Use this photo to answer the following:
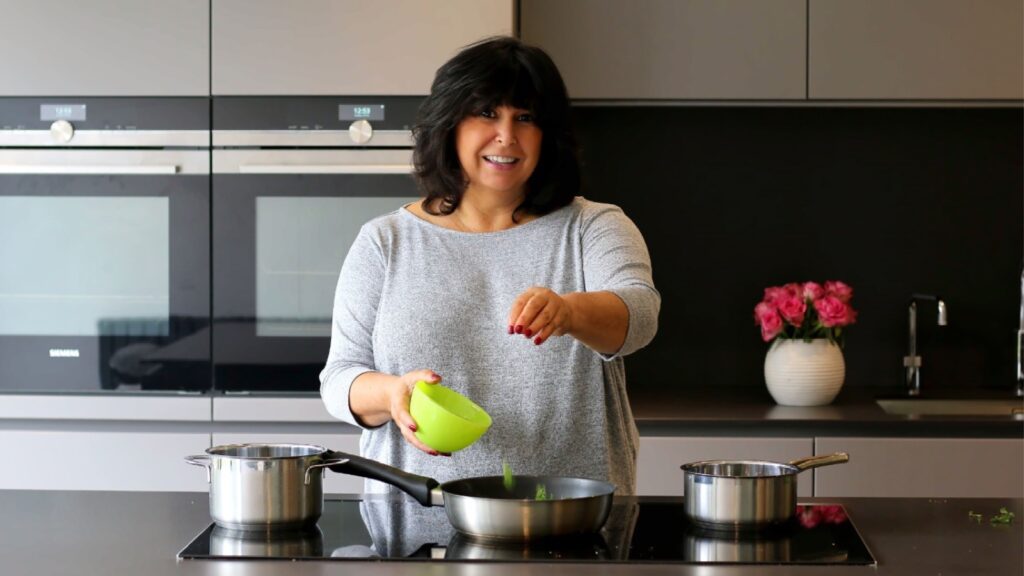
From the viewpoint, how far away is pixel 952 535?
A: 57.4 inches

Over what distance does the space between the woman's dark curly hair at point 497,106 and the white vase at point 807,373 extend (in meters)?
1.15

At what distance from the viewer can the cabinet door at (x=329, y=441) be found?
2648 mm

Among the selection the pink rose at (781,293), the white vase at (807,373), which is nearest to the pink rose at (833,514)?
the white vase at (807,373)

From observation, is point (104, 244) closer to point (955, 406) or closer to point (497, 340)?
point (497, 340)

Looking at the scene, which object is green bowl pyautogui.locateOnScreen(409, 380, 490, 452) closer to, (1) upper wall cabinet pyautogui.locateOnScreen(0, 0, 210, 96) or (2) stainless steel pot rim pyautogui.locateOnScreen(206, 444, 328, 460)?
(2) stainless steel pot rim pyautogui.locateOnScreen(206, 444, 328, 460)

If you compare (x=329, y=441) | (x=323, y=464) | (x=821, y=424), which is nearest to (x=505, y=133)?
(x=323, y=464)

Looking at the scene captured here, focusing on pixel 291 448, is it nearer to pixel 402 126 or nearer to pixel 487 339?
pixel 487 339


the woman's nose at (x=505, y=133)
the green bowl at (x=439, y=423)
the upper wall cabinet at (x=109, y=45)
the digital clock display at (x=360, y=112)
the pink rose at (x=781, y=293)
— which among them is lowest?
the green bowl at (x=439, y=423)

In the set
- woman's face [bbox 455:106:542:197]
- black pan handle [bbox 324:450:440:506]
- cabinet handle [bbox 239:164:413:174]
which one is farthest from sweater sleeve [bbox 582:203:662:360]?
cabinet handle [bbox 239:164:413:174]

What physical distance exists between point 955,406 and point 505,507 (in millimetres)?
1999

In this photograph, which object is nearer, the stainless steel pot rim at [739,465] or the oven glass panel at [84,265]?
the stainless steel pot rim at [739,465]

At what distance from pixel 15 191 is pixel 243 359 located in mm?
608

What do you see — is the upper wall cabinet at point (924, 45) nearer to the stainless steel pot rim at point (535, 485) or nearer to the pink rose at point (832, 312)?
the pink rose at point (832, 312)

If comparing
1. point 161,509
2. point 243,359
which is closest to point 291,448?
point 161,509
